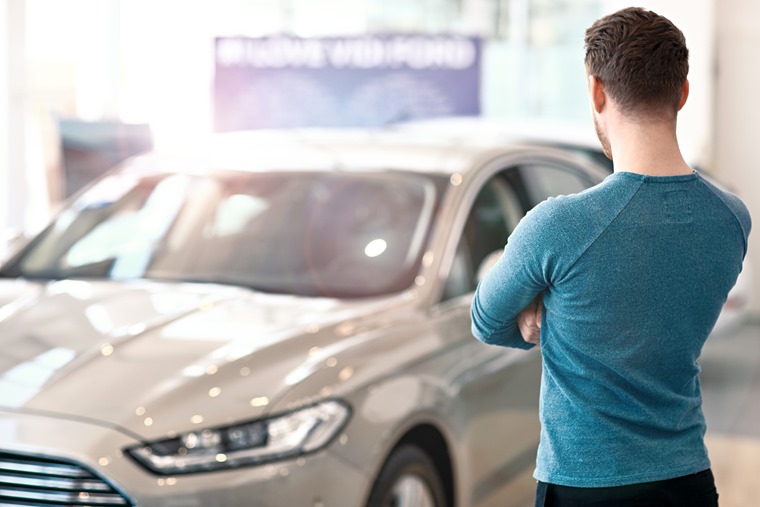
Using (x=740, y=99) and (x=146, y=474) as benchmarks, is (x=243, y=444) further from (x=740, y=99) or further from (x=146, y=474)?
(x=740, y=99)

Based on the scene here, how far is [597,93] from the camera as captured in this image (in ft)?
5.72

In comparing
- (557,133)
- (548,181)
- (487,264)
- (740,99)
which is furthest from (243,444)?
(740,99)

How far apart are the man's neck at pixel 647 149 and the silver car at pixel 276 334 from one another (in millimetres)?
1311

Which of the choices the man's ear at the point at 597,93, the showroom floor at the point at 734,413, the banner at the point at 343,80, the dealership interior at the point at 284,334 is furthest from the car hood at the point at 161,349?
the banner at the point at 343,80

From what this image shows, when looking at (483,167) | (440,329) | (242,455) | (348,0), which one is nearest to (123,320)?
(242,455)

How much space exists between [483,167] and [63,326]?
1521mm

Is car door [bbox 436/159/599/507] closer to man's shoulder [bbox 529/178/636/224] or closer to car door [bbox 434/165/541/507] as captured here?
car door [bbox 434/165/541/507]

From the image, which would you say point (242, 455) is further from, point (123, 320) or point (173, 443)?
point (123, 320)

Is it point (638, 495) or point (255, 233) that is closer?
point (638, 495)

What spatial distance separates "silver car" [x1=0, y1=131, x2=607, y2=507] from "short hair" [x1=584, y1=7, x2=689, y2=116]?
137 centimetres

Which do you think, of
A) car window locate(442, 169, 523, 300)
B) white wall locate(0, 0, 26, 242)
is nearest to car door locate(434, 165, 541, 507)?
car window locate(442, 169, 523, 300)

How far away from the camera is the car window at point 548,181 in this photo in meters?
4.25

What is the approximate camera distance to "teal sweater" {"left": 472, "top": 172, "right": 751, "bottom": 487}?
1.68 meters

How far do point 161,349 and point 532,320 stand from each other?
1.43 m
